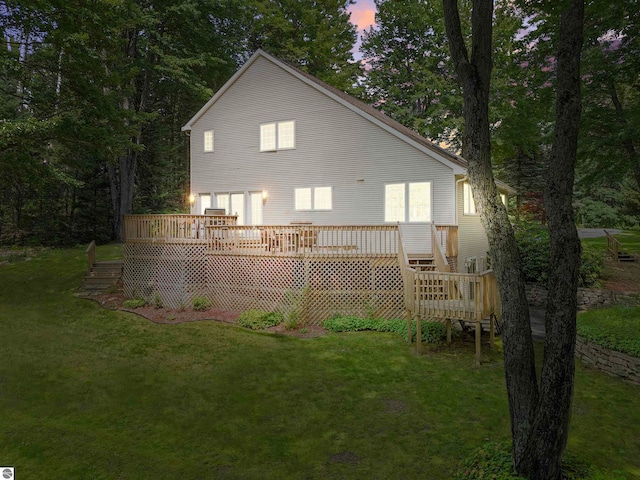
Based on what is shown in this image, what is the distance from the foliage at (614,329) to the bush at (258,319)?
766 cm

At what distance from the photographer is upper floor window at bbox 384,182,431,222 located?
14266mm

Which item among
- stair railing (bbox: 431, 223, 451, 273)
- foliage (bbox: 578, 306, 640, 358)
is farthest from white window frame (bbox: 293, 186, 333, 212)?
foliage (bbox: 578, 306, 640, 358)

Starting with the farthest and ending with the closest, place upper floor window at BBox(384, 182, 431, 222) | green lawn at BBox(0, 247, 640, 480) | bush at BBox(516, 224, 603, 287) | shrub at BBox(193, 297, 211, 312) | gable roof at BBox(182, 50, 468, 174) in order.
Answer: upper floor window at BBox(384, 182, 431, 222) < bush at BBox(516, 224, 603, 287) < gable roof at BBox(182, 50, 468, 174) < shrub at BBox(193, 297, 211, 312) < green lawn at BBox(0, 247, 640, 480)

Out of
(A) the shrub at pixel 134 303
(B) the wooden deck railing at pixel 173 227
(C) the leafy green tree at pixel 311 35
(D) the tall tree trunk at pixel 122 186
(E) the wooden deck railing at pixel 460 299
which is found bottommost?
(A) the shrub at pixel 134 303

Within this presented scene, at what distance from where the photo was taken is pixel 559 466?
4.00 metres

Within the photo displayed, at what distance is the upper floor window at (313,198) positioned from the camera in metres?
15.9

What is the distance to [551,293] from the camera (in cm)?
400

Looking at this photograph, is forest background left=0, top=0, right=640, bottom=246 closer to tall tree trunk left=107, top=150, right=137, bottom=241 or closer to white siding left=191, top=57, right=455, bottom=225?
tall tree trunk left=107, top=150, right=137, bottom=241

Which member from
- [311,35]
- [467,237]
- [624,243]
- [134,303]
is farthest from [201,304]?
[624,243]

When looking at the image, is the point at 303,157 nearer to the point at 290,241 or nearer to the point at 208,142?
the point at 208,142

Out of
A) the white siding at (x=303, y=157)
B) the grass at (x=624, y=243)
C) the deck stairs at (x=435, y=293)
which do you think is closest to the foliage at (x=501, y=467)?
the deck stairs at (x=435, y=293)

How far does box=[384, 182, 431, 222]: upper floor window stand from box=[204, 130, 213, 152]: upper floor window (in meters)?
8.80

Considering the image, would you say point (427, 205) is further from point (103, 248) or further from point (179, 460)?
point (103, 248)

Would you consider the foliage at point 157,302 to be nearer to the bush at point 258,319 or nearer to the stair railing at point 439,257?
the bush at point 258,319
